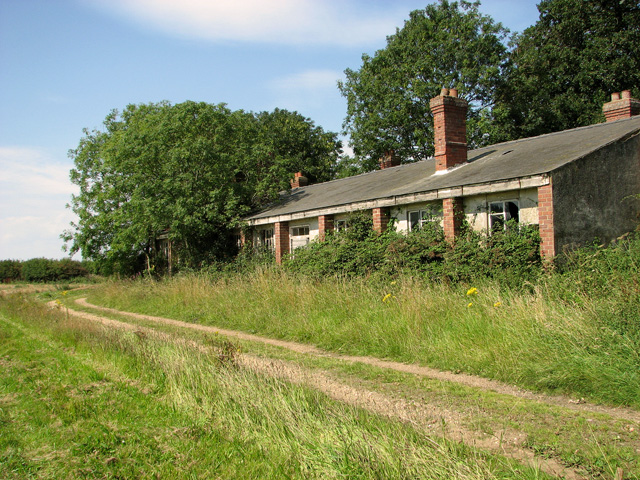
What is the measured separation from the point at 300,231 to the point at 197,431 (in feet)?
→ 51.5

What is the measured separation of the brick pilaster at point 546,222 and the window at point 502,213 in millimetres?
913

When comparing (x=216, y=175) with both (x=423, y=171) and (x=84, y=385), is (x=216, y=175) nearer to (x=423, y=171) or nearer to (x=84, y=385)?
(x=423, y=171)

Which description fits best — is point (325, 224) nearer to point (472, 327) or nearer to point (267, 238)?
point (267, 238)

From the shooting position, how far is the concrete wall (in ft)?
38.9

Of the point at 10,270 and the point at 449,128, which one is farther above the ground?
the point at 449,128

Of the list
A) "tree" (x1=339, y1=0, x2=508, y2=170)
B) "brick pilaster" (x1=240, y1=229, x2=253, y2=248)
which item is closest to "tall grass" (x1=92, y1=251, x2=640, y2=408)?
"brick pilaster" (x1=240, y1=229, x2=253, y2=248)

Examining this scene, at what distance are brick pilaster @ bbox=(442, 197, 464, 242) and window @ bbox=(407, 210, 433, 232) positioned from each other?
929mm

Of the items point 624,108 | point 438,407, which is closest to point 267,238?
point 624,108

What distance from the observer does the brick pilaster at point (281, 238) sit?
20.9 metres

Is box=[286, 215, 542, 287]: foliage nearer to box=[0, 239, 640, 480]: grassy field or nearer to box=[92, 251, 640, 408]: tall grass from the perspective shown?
box=[92, 251, 640, 408]: tall grass

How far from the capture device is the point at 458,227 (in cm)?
1400

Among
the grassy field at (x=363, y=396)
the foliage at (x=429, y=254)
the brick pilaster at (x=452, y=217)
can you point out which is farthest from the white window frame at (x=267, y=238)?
the grassy field at (x=363, y=396)

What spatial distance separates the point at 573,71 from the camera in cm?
3119

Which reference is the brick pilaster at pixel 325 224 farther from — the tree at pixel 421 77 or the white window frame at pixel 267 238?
the tree at pixel 421 77
